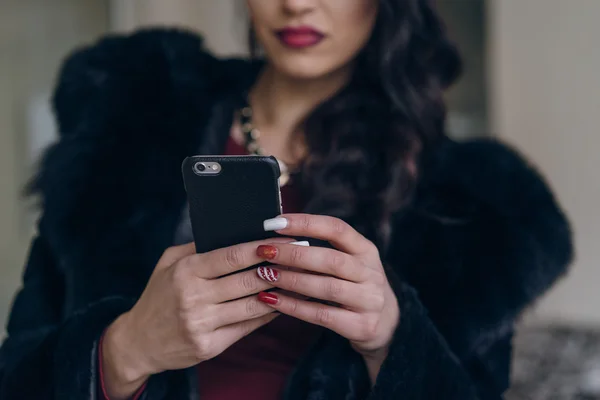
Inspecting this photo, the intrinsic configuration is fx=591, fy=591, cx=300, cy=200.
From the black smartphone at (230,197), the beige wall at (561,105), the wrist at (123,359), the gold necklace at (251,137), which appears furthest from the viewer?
the beige wall at (561,105)

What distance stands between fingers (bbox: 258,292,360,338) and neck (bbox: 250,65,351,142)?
1.29 ft

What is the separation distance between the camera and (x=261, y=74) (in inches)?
37.7

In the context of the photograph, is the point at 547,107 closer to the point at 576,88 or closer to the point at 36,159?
the point at 576,88

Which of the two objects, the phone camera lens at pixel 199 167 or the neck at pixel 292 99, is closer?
the phone camera lens at pixel 199 167

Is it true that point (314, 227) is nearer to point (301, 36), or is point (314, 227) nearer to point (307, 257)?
point (307, 257)

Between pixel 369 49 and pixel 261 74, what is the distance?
0.19 meters

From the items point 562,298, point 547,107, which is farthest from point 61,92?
point 562,298

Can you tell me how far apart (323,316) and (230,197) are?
0.14 meters

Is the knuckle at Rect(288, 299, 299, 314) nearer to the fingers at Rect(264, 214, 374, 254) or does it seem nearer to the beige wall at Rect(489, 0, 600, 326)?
the fingers at Rect(264, 214, 374, 254)

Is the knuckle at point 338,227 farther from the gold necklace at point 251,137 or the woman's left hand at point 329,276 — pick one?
the gold necklace at point 251,137

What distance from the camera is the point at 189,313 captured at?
524 mm

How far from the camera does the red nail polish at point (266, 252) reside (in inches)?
19.4

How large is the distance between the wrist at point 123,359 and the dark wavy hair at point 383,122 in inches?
10.8

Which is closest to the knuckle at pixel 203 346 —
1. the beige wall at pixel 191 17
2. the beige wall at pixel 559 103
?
the beige wall at pixel 559 103
